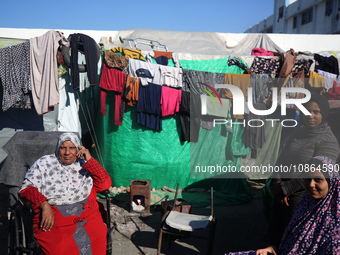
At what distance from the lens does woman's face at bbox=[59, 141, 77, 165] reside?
3178 mm

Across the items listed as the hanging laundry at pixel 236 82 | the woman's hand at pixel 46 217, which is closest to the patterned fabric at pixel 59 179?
the woman's hand at pixel 46 217

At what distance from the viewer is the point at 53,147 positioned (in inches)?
163

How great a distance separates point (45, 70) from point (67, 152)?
2.38 m

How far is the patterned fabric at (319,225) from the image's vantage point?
84.2 inches

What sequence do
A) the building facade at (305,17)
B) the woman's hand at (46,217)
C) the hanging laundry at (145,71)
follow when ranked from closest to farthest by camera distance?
the woman's hand at (46,217)
the hanging laundry at (145,71)
the building facade at (305,17)

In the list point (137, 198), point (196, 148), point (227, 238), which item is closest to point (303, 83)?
point (196, 148)

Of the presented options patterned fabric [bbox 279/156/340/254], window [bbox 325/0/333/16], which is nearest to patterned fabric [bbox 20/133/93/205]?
patterned fabric [bbox 279/156/340/254]

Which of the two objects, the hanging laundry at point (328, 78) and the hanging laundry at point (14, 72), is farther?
the hanging laundry at point (328, 78)

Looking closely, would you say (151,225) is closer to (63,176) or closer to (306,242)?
(63,176)

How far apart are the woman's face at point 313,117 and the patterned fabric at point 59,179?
7.26ft

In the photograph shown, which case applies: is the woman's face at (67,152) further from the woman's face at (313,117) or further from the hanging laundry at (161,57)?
the hanging laundry at (161,57)

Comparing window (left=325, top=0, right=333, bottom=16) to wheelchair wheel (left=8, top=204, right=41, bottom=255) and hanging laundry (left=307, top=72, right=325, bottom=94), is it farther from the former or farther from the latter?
wheelchair wheel (left=8, top=204, right=41, bottom=255)

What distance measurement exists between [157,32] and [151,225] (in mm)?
8224

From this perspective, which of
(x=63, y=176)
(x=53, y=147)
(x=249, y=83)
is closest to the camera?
(x=63, y=176)
